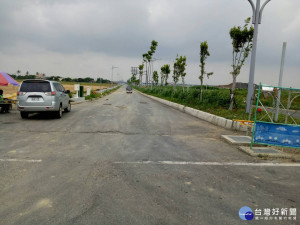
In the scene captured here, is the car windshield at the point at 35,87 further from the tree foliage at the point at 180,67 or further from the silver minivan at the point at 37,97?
the tree foliage at the point at 180,67

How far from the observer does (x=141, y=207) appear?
3174 mm

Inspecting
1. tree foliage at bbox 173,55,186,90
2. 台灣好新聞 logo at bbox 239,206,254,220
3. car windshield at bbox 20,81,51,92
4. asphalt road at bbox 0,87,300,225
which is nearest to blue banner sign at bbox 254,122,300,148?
asphalt road at bbox 0,87,300,225

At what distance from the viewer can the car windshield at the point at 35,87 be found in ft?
34.8

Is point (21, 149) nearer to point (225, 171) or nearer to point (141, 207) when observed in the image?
point (141, 207)

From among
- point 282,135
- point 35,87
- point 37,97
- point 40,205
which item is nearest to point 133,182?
point 40,205

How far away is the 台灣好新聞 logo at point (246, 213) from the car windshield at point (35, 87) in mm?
10149

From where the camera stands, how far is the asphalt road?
3.00m

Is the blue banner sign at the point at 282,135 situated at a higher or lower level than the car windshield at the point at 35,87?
lower

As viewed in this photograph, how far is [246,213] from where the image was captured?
10.3 feet

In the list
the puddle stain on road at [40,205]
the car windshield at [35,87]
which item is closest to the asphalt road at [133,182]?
the puddle stain on road at [40,205]

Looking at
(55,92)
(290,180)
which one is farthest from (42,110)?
(290,180)

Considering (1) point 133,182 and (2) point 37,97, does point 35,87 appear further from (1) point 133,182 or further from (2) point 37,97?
(1) point 133,182

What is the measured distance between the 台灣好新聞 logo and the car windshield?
33.3 ft

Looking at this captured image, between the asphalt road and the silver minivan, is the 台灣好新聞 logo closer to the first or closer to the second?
the asphalt road
